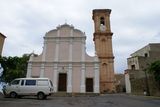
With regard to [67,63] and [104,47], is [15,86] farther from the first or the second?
[104,47]

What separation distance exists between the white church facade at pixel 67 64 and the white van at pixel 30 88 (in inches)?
403

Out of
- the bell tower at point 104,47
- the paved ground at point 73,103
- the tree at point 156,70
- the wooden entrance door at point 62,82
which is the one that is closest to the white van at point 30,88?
the paved ground at point 73,103

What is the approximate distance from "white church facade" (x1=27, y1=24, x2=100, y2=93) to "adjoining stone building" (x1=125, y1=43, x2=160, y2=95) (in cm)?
778

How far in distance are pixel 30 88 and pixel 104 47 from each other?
25939mm

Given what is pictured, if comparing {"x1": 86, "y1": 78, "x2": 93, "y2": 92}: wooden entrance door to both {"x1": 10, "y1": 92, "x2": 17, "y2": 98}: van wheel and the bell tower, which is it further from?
{"x1": 10, "y1": 92, "x2": 17, "y2": 98}: van wheel

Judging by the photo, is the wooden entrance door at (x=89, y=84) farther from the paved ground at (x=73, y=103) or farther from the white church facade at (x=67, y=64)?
the paved ground at (x=73, y=103)

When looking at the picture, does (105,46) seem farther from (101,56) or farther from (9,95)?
(9,95)

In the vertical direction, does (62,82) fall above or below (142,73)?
below

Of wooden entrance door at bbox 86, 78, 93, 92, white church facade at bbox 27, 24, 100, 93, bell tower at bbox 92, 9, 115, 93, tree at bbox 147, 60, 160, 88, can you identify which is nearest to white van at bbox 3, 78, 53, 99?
white church facade at bbox 27, 24, 100, 93

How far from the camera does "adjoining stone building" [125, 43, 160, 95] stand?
2820cm

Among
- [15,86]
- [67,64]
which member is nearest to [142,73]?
[67,64]

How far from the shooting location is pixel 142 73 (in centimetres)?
3862

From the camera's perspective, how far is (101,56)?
3922 centimetres

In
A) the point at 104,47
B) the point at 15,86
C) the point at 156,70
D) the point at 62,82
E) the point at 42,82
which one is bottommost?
the point at 15,86
